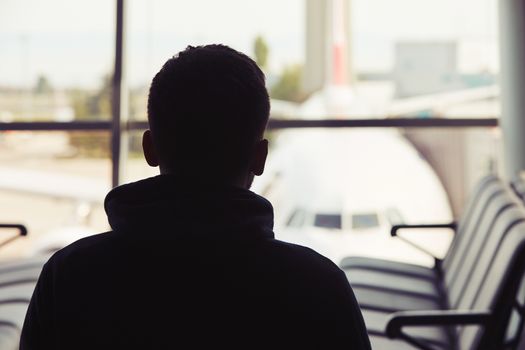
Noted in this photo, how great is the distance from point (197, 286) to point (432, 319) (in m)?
A: 1.05

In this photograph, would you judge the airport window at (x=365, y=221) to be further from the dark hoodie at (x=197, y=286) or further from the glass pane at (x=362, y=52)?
the dark hoodie at (x=197, y=286)

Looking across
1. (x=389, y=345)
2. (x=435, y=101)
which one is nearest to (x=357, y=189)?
(x=435, y=101)

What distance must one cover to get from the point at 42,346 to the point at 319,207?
317 inches

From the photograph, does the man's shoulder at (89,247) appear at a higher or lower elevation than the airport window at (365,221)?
higher

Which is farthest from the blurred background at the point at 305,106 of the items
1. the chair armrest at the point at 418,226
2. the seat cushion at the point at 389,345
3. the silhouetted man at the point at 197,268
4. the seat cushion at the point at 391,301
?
the seat cushion at the point at 389,345

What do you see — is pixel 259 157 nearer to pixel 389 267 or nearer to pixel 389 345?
pixel 389 345

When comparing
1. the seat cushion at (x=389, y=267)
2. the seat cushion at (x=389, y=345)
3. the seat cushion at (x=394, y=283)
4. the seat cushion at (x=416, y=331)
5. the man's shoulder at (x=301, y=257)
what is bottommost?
the seat cushion at (x=389, y=345)

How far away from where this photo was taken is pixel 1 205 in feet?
56.6

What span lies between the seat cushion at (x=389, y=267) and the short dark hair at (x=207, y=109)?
1.81m

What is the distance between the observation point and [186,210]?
689 mm

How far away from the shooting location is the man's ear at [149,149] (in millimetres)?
775

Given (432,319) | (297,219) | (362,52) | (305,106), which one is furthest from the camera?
(362,52)

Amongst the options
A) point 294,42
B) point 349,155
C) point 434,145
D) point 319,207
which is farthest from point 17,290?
point 294,42

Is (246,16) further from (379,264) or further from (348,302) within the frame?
(348,302)
